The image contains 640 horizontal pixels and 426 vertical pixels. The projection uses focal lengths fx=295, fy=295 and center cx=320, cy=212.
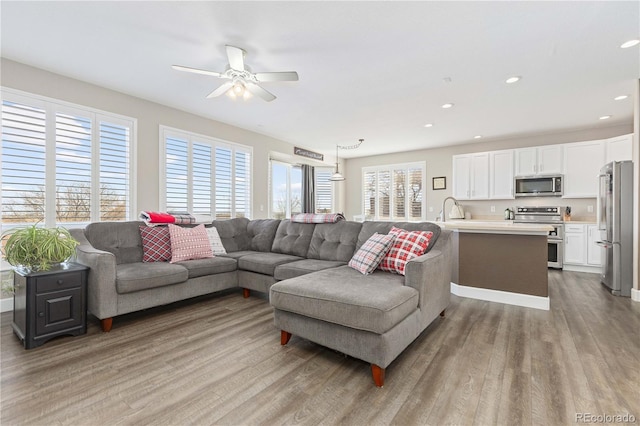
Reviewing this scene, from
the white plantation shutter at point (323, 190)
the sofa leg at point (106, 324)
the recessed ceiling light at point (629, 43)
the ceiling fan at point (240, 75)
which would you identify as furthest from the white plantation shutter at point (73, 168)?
the recessed ceiling light at point (629, 43)

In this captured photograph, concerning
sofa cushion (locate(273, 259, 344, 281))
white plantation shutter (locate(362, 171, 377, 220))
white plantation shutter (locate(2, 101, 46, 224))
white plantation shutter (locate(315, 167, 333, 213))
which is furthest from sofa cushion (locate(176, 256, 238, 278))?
white plantation shutter (locate(362, 171, 377, 220))

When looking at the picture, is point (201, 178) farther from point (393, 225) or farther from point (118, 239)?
point (393, 225)

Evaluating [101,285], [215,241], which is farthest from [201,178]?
[101,285]

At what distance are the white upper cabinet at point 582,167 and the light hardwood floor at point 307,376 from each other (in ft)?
10.9

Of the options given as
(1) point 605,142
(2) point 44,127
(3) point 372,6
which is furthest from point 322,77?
(1) point 605,142

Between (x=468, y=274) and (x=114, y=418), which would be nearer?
(x=114, y=418)

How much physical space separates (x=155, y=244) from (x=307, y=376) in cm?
243

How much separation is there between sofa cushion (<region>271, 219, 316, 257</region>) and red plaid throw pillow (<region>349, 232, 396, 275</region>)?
44.2 inches

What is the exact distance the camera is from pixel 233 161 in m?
5.43

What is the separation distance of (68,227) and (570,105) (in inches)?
270

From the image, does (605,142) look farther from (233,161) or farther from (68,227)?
(68,227)

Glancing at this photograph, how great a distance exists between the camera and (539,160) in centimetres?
567

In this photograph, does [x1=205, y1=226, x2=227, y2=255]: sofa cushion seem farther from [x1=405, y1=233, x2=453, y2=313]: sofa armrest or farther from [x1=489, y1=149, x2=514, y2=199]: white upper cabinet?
[x1=489, y1=149, x2=514, y2=199]: white upper cabinet

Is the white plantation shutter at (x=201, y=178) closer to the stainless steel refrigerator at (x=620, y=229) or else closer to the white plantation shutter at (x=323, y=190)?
the white plantation shutter at (x=323, y=190)
